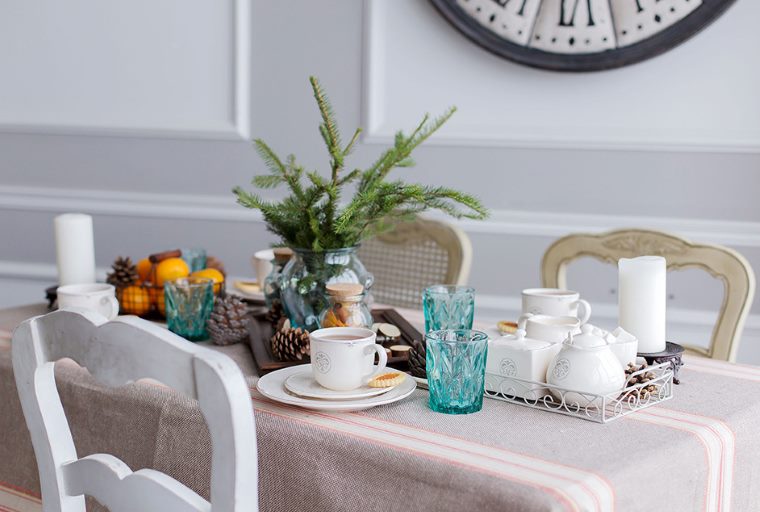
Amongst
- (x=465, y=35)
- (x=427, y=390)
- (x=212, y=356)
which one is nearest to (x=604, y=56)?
(x=465, y=35)

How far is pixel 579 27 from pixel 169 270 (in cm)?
152

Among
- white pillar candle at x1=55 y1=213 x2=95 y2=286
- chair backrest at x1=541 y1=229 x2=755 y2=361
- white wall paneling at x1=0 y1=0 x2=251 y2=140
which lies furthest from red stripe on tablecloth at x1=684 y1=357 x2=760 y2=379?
white wall paneling at x1=0 y1=0 x2=251 y2=140

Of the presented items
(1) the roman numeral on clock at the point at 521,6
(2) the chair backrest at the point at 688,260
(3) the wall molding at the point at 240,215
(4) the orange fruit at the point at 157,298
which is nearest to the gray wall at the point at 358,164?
(3) the wall molding at the point at 240,215

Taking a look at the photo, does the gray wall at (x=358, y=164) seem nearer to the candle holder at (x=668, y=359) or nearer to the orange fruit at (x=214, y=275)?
the orange fruit at (x=214, y=275)

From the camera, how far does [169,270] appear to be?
75.3 inches

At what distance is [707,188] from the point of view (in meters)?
2.78

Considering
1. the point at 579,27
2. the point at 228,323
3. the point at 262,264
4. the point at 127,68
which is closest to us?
the point at 228,323

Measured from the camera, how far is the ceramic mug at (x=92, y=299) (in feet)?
5.82

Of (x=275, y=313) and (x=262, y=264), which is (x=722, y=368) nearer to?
(x=275, y=313)

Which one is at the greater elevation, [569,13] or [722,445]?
[569,13]

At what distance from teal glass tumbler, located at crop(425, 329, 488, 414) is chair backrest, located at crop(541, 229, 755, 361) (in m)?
0.80

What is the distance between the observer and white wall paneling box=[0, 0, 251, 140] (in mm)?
3297

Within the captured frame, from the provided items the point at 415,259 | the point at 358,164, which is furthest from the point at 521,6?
the point at 415,259

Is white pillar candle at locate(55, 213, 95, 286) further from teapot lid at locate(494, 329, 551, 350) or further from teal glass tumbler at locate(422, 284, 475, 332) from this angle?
teapot lid at locate(494, 329, 551, 350)
